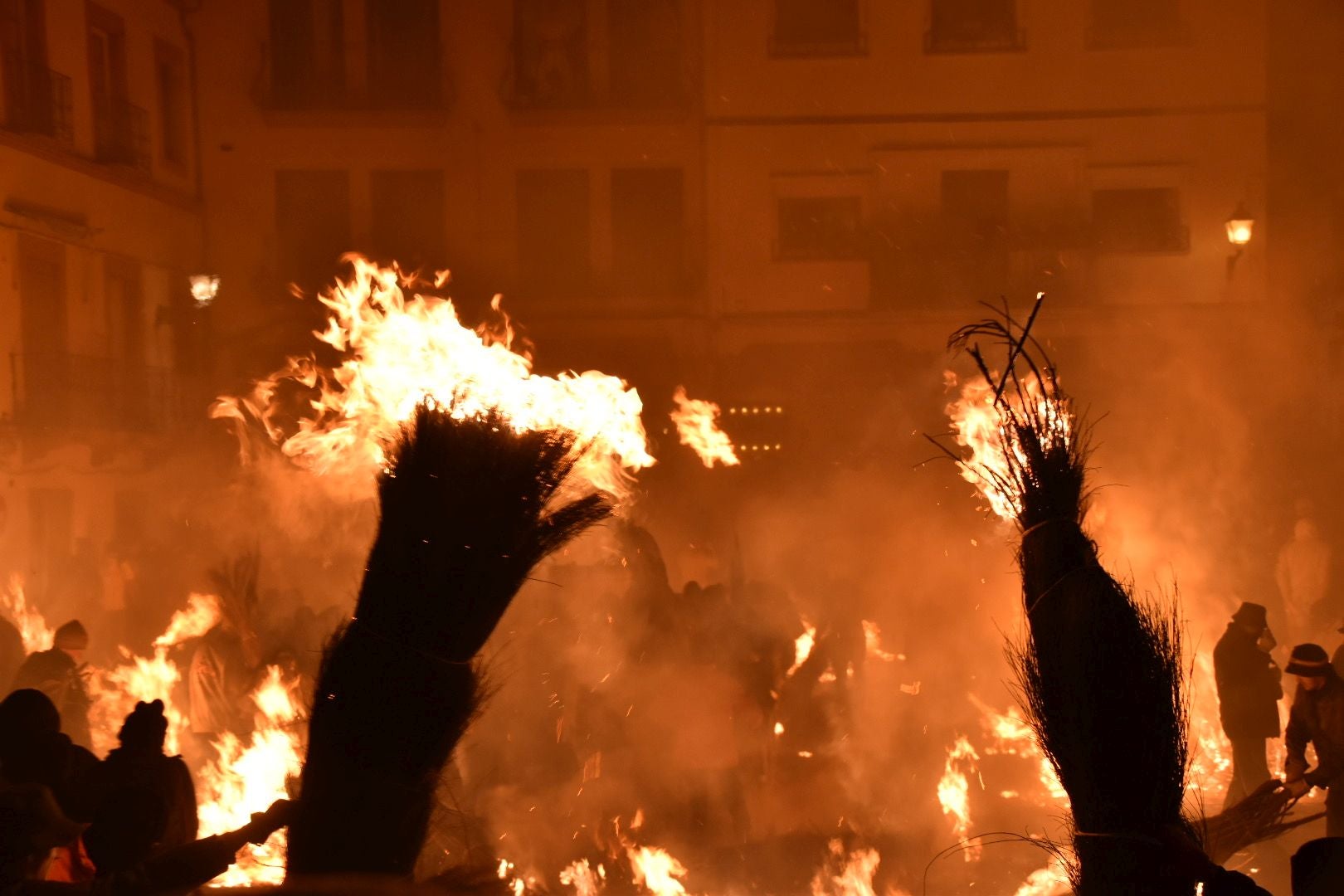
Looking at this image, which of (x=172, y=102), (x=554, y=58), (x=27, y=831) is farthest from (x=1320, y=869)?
(x=172, y=102)

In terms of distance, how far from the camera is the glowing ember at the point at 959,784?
7.71 meters

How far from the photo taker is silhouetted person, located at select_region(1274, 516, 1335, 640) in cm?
1230

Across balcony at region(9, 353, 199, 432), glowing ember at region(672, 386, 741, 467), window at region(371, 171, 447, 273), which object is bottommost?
glowing ember at region(672, 386, 741, 467)

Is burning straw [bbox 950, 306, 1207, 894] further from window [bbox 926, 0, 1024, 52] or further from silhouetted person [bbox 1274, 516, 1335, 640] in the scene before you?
window [bbox 926, 0, 1024, 52]

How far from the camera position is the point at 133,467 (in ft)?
55.3

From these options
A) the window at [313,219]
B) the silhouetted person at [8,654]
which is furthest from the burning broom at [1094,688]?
the window at [313,219]

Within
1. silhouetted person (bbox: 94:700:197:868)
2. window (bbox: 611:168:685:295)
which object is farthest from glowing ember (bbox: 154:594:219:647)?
window (bbox: 611:168:685:295)

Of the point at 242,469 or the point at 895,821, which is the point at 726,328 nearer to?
the point at 242,469

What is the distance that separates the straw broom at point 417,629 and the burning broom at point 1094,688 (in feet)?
3.95

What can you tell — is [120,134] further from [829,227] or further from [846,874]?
[846,874]

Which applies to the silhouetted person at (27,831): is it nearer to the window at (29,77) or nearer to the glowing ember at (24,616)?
the glowing ember at (24,616)

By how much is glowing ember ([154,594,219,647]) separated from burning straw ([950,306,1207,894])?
6399mm

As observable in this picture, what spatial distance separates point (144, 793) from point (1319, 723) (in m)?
5.22

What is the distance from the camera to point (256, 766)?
646 cm
